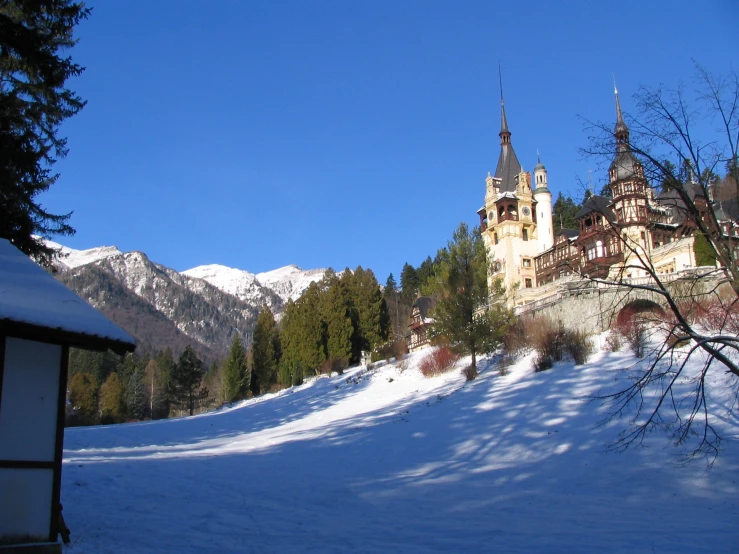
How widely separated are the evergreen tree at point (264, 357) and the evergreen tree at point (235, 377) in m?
1.37

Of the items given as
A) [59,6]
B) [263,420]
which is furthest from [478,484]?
[263,420]

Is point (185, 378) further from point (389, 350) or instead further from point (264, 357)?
point (389, 350)

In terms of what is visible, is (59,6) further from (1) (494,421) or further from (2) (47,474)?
(1) (494,421)

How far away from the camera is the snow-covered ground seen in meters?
8.58

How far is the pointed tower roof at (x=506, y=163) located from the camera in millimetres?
67688

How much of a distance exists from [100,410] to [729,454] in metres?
81.0

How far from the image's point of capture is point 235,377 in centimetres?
5925

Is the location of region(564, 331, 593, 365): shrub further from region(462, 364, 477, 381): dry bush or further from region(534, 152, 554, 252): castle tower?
region(534, 152, 554, 252): castle tower

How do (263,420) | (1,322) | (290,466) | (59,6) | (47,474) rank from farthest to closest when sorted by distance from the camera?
(263,420) < (290,466) < (59,6) < (47,474) < (1,322)

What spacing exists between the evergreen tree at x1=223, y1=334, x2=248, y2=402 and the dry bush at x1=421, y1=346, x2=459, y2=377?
96.6ft

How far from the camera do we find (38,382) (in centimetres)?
727

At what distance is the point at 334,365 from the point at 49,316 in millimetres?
42351

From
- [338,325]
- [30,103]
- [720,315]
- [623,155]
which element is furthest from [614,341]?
[338,325]

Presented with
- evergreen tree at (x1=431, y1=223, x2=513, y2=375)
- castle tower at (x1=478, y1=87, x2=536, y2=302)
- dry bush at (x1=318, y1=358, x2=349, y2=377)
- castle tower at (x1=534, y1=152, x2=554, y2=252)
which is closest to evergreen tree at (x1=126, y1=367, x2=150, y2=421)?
dry bush at (x1=318, y1=358, x2=349, y2=377)
